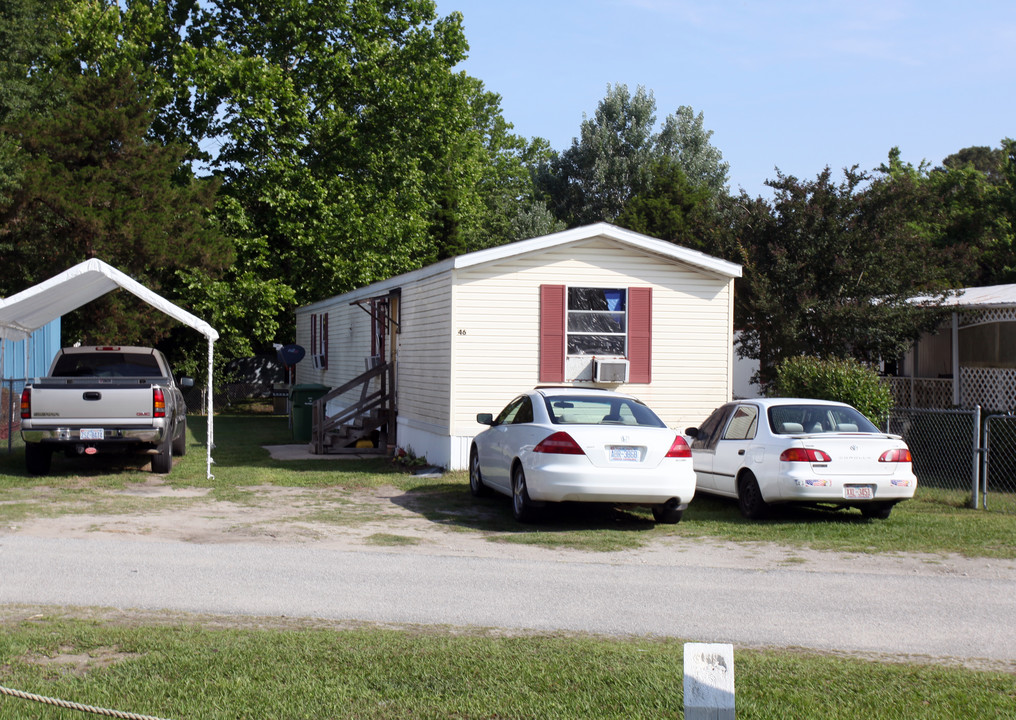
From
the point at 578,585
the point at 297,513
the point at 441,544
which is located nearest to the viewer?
the point at 578,585

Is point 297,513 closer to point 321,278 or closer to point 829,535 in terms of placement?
point 829,535

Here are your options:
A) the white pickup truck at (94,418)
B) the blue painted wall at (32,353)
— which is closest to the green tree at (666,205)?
the blue painted wall at (32,353)

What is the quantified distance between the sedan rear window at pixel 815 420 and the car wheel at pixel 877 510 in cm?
83

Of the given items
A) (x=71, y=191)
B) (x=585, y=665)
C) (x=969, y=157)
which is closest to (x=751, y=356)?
(x=71, y=191)

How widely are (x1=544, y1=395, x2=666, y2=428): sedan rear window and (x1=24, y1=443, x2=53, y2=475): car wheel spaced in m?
7.34

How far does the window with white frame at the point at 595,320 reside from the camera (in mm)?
16531

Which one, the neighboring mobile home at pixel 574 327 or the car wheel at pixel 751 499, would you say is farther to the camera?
the neighboring mobile home at pixel 574 327

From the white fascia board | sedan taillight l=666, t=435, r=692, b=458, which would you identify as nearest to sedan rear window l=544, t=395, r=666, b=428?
sedan taillight l=666, t=435, r=692, b=458

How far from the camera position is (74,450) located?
47.2 ft

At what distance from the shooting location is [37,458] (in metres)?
14.5

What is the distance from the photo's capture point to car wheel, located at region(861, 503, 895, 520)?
38.6 feet

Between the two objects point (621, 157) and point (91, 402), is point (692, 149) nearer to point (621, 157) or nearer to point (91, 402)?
point (621, 157)

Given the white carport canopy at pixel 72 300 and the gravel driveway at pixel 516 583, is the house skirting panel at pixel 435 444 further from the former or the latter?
the gravel driveway at pixel 516 583

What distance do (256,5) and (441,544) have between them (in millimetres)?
26198
